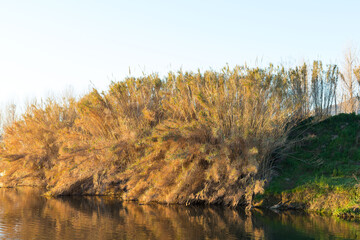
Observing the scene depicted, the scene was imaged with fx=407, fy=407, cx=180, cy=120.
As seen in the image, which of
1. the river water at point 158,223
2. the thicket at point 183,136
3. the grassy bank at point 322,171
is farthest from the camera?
the thicket at point 183,136

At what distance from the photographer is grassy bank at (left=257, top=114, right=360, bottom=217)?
14.6 m

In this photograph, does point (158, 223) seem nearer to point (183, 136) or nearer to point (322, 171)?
point (183, 136)

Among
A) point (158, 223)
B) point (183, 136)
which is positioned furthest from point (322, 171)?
point (158, 223)

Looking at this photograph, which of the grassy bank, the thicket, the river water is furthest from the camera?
the thicket

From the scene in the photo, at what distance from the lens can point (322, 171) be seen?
1753 cm

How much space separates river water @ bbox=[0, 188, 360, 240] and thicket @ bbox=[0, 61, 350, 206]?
113cm

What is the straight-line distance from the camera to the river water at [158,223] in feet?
36.0

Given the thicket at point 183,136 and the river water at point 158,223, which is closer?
the river water at point 158,223

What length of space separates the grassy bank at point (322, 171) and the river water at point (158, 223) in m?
0.97

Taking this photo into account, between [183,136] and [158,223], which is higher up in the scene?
[183,136]

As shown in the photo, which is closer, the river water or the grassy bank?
the river water

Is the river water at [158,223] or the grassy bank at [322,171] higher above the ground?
the grassy bank at [322,171]

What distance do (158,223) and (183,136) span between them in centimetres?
428

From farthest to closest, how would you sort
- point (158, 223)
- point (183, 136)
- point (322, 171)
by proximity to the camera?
point (322, 171) → point (183, 136) → point (158, 223)
